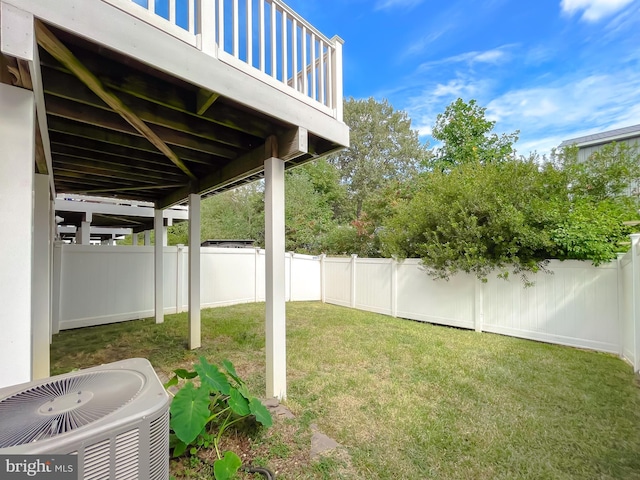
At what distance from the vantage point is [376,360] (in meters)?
4.11

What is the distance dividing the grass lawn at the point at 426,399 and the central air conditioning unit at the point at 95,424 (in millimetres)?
1108

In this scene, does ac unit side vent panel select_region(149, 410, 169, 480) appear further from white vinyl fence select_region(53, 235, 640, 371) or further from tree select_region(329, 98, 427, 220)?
tree select_region(329, 98, 427, 220)

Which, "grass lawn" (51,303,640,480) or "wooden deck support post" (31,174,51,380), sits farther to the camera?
"wooden deck support post" (31,174,51,380)

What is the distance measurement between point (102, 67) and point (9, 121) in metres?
0.79

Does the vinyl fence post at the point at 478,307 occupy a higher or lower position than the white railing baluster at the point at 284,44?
lower

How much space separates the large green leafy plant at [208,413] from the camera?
1.69 metres

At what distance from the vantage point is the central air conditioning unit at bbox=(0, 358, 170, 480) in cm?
84

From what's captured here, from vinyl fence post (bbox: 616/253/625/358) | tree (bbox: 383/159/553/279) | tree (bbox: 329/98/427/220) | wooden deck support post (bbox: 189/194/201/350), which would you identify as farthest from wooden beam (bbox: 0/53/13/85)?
tree (bbox: 329/98/427/220)

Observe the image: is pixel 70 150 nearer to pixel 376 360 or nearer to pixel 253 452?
pixel 253 452

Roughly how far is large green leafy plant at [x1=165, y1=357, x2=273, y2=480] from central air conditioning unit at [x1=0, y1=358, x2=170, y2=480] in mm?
621

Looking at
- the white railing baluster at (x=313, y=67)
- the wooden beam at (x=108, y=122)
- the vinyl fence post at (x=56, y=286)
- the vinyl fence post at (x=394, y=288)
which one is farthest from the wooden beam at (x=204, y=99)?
the vinyl fence post at (x=394, y=288)

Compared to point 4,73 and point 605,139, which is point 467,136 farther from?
point 4,73

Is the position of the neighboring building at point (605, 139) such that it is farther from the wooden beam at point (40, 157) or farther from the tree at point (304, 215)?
the wooden beam at point (40, 157)

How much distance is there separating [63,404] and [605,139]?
14.1m
